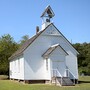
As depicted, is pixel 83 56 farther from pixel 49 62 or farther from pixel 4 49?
pixel 49 62

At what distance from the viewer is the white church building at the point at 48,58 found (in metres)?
37.8

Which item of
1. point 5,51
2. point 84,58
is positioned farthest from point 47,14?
point 84,58

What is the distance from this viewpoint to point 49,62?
37.7 metres

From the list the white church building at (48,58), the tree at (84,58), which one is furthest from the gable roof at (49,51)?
the tree at (84,58)

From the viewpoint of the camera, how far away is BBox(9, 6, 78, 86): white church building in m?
37.8

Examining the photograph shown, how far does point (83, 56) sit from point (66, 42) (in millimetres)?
61609

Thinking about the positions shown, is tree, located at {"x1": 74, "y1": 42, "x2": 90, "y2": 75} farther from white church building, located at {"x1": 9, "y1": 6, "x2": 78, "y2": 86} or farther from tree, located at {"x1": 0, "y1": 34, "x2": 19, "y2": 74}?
white church building, located at {"x1": 9, "y1": 6, "x2": 78, "y2": 86}

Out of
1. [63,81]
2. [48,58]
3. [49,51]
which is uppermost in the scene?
[49,51]

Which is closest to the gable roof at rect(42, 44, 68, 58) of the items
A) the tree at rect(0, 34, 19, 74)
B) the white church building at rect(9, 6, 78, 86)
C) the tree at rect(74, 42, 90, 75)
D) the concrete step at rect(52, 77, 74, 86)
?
the white church building at rect(9, 6, 78, 86)

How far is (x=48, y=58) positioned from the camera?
125 feet

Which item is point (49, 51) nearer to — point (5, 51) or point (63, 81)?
point (63, 81)

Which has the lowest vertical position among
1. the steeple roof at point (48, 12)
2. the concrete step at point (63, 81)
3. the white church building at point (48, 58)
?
the concrete step at point (63, 81)

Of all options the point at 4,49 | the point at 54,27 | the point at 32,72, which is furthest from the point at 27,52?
the point at 4,49

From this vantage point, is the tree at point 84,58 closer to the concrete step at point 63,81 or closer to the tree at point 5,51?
the tree at point 5,51
